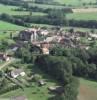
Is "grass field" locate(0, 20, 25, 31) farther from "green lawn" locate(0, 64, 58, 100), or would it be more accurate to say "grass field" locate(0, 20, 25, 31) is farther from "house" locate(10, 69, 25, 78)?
"green lawn" locate(0, 64, 58, 100)

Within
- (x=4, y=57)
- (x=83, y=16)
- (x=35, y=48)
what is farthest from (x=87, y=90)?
(x=83, y=16)

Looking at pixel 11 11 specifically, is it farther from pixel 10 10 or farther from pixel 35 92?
pixel 35 92

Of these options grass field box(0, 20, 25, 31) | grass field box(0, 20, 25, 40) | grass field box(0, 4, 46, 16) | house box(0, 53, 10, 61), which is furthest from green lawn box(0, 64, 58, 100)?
grass field box(0, 4, 46, 16)

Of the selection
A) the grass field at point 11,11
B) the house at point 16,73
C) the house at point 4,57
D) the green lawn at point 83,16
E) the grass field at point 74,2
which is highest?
the grass field at point 74,2

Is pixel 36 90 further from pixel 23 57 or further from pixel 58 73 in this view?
pixel 23 57

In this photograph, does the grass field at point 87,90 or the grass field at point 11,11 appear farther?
the grass field at point 11,11

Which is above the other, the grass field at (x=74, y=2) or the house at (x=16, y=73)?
the grass field at (x=74, y=2)

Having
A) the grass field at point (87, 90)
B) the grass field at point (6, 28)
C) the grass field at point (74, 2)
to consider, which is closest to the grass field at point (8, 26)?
the grass field at point (6, 28)

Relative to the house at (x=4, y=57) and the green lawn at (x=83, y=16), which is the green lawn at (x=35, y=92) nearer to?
the house at (x=4, y=57)
